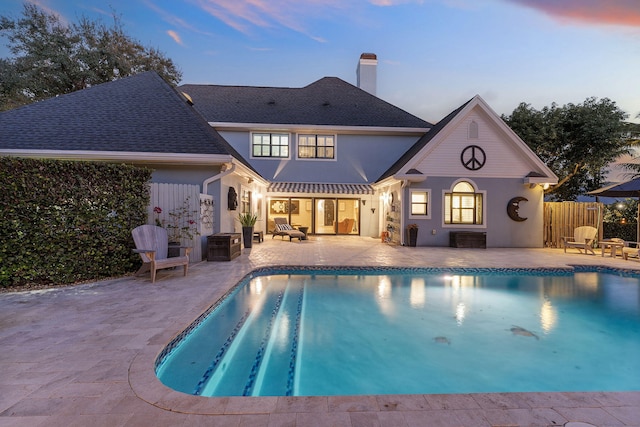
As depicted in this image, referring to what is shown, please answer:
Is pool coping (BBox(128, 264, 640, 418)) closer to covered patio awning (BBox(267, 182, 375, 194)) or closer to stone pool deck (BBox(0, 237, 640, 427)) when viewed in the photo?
stone pool deck (BBox(0, 237, 640, 427))

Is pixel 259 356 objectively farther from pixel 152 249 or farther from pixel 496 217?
pixel 496 217

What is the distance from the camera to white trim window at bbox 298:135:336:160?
23.6 m

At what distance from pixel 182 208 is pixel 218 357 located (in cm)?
778

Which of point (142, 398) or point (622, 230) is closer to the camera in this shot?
point (142, 398)

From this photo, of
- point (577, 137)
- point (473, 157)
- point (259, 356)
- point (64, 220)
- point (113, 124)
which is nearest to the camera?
point (259, 356)

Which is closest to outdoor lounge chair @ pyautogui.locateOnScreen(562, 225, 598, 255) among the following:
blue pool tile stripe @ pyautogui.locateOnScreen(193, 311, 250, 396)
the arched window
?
the arched window

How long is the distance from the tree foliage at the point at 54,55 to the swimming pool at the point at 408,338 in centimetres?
3106

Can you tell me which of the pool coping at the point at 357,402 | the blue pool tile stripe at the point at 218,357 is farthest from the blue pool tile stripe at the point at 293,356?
the pool coping at the point at 357,402

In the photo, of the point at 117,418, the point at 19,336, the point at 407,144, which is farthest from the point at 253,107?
the point at 117,418

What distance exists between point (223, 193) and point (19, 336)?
9.57 meters

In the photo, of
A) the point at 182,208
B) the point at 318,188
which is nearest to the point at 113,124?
the point at 182,208

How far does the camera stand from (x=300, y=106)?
24625 mm

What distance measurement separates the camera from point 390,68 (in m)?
30.2

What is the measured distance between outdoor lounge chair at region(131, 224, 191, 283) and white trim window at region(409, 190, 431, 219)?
13.2 m
